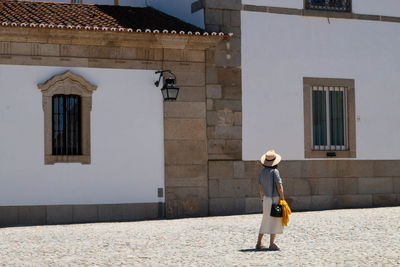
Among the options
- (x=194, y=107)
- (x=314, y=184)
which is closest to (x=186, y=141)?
(x=194, y=107)

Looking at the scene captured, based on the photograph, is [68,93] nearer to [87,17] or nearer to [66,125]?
[66,125]

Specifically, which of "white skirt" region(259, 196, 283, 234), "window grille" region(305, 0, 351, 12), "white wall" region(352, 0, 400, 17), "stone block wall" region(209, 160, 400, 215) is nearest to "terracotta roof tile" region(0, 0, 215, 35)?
"window grille" region(305, 0, 351, 12)

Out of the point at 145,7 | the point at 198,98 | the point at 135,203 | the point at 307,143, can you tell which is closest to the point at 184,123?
the point at 198,98

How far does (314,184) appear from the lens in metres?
16.8

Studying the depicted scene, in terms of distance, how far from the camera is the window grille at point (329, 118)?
17172 millimetres

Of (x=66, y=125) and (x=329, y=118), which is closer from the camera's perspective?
(x=66, y=125)

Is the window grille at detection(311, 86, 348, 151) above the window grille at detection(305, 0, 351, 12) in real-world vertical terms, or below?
below

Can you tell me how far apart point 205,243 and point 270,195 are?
123cm

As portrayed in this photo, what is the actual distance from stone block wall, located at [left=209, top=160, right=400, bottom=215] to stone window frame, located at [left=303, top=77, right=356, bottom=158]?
0.18 meters

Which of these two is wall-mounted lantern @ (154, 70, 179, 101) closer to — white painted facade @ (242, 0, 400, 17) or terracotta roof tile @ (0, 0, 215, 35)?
terracotta roof tile @ (0, 0, 215, 35)

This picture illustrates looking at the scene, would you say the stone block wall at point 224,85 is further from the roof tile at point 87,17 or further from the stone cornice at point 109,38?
the roof tile at point 87,17

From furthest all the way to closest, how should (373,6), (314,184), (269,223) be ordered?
(373,6), (314,184), (269,223)

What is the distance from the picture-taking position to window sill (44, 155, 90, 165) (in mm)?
14891

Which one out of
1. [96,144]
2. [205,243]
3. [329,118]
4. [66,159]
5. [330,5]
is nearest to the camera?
[205,243]
